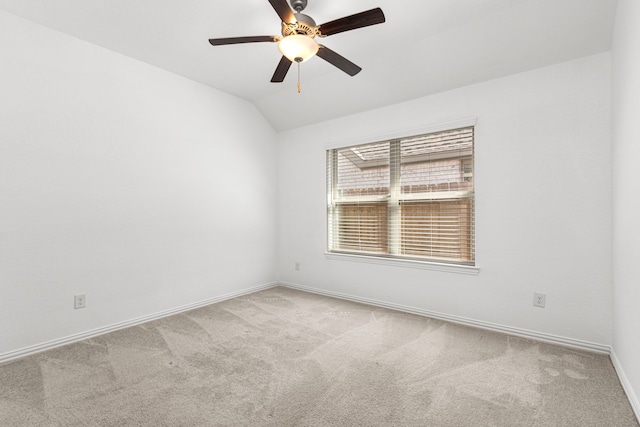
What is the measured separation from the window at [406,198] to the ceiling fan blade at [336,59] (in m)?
1.39

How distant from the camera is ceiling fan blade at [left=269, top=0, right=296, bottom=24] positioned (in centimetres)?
179

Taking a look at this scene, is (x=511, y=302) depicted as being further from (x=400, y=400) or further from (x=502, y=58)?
(x=502, y=58)

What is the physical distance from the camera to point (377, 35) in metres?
2.68

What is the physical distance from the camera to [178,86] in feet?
11.3

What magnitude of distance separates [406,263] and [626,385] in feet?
6.13

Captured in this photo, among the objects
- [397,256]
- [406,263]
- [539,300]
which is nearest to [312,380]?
[406,263]

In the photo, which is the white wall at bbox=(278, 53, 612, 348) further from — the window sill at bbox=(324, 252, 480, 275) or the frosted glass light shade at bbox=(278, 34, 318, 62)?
the frosted glass light shade at bbox=(278, 34, 318, 62)

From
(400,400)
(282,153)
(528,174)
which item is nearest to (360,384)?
(400,400)

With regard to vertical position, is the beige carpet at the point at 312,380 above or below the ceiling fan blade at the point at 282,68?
below

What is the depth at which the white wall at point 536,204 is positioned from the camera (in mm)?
2432

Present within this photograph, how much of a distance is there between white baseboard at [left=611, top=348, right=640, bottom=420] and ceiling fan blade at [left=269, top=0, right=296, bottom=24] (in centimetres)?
299

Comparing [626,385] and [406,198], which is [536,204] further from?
[626,385]

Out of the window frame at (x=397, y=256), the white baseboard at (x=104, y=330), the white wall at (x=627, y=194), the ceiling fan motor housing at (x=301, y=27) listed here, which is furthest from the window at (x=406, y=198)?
the ceiling fan motor housing at (x=301, y=27)

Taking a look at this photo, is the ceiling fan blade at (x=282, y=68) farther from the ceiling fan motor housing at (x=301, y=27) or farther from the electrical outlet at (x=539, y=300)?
the electrical outlet at (x=539, y=300)
